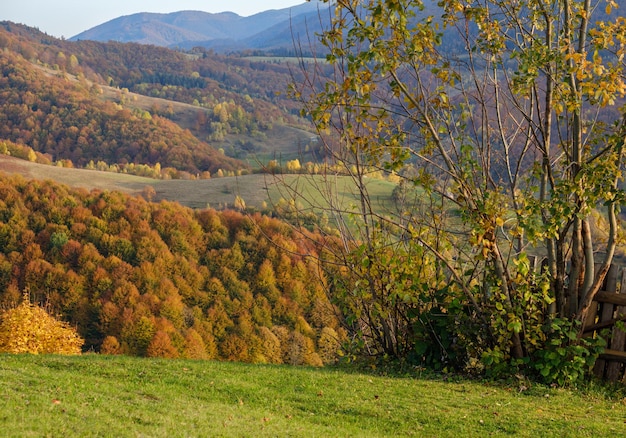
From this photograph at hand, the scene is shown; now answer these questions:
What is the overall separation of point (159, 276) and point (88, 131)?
94691mm

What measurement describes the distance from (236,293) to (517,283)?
61185mm

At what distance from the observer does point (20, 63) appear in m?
184

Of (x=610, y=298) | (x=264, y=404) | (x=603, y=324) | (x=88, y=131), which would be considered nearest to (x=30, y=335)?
(x=264, y=404)

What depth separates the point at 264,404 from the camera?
770cm

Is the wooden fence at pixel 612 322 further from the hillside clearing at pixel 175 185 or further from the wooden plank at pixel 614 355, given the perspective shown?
the hillside clearing at pixel 175 185

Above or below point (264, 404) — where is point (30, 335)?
below

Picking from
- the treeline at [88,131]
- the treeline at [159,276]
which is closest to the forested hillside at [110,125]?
the treeline at [88,131]

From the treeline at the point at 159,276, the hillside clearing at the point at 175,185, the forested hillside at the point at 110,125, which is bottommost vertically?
the treeline at the point at 159,276

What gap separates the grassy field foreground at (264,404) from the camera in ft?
19.5

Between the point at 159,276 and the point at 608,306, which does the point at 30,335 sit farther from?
the point at 159,276

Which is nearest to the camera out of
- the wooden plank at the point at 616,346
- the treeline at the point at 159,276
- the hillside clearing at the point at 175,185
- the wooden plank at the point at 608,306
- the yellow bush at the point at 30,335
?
the wooden plank at the point at 616,346

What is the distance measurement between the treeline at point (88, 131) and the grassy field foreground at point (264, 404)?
132526 millimetres

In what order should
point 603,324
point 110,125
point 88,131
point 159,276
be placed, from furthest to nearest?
point 110,125, point 88,131, point 159,276, point 603,324

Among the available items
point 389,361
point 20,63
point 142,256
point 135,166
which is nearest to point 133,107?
point 20,63
